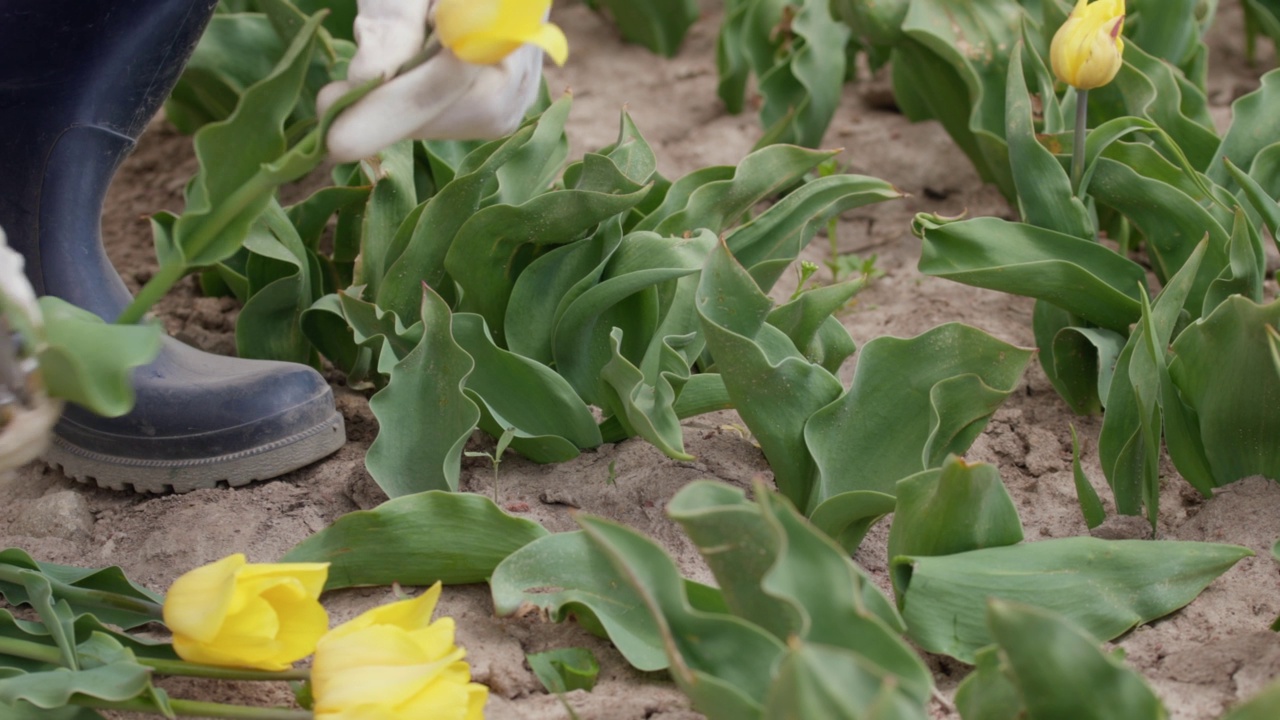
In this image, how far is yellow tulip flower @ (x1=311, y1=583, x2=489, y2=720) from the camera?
3.12 ft

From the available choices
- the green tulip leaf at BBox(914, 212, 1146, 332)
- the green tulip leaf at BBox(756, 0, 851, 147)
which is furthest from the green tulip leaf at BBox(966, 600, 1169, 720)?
the green tulip leaf at BBox(756, 0, 851, 147)

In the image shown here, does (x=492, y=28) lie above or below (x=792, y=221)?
above

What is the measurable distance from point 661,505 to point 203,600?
555 mm

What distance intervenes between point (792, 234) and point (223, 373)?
2.37 feet

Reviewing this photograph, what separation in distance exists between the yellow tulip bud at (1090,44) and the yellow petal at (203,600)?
1.05 m

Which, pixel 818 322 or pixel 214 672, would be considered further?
pixel 818 322

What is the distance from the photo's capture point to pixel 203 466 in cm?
154

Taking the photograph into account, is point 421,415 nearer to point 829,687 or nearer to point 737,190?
point 737,190

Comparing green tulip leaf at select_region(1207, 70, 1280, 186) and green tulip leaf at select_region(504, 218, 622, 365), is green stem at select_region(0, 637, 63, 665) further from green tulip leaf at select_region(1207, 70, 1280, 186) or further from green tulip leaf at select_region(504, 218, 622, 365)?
green tulip leaf at select_region(1207, 70, 1280, 186)

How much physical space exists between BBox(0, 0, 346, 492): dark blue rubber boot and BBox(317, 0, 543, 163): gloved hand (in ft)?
1.74

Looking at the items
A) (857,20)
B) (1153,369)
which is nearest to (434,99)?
(1153,369)

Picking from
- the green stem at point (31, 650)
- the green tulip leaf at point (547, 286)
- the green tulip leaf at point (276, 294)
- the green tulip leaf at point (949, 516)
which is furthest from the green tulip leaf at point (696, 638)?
the green tulip leaf at point (276, 294)

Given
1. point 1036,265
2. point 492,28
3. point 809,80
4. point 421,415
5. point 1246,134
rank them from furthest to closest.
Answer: point 809,80
point 1246,134
point 1036,265
point 421,415
point 492,28

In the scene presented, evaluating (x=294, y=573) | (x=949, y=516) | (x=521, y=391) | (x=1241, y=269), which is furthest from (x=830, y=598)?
(x=1241, y=269)
